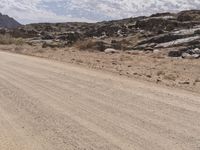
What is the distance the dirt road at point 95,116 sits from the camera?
7988 millimetres

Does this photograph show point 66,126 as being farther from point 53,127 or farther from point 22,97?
point 22,97

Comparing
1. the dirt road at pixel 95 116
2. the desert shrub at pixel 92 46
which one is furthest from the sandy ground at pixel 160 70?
the desert shrub at pixel 92 46

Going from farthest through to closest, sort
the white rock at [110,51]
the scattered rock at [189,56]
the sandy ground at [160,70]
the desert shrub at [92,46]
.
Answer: the desert shrub at [92,46], the white rock at [110,51], the scattered rock at [189,56], the sandy ground at [160,70]

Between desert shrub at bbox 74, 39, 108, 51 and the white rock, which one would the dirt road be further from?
desert shrub at bbox 74, 39, 108, 51

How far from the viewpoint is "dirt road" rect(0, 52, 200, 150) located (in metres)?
7.99

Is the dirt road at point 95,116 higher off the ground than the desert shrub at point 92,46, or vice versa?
the dirt road at point 95,116

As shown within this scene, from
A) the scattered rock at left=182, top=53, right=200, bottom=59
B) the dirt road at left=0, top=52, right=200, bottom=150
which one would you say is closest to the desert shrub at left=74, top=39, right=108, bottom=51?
the scattered rock at left=182, top=53, right=200, bottom=59

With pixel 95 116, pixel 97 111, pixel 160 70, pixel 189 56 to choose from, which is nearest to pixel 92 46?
pixel 189 56

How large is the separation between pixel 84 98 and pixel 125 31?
4891 cm

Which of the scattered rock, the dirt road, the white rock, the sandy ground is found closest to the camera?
the dirt road

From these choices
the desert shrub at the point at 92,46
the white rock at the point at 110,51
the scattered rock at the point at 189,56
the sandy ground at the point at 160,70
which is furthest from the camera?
the desert shrub at the point at 92,46

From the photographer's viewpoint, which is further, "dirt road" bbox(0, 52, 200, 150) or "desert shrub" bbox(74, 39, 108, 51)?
"desert shrub" bbox(74, 39, 108, 51)

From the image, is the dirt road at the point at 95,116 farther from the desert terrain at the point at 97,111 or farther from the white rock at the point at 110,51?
the white rock at the point at 110,51

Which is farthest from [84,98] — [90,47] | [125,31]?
[125,31]
